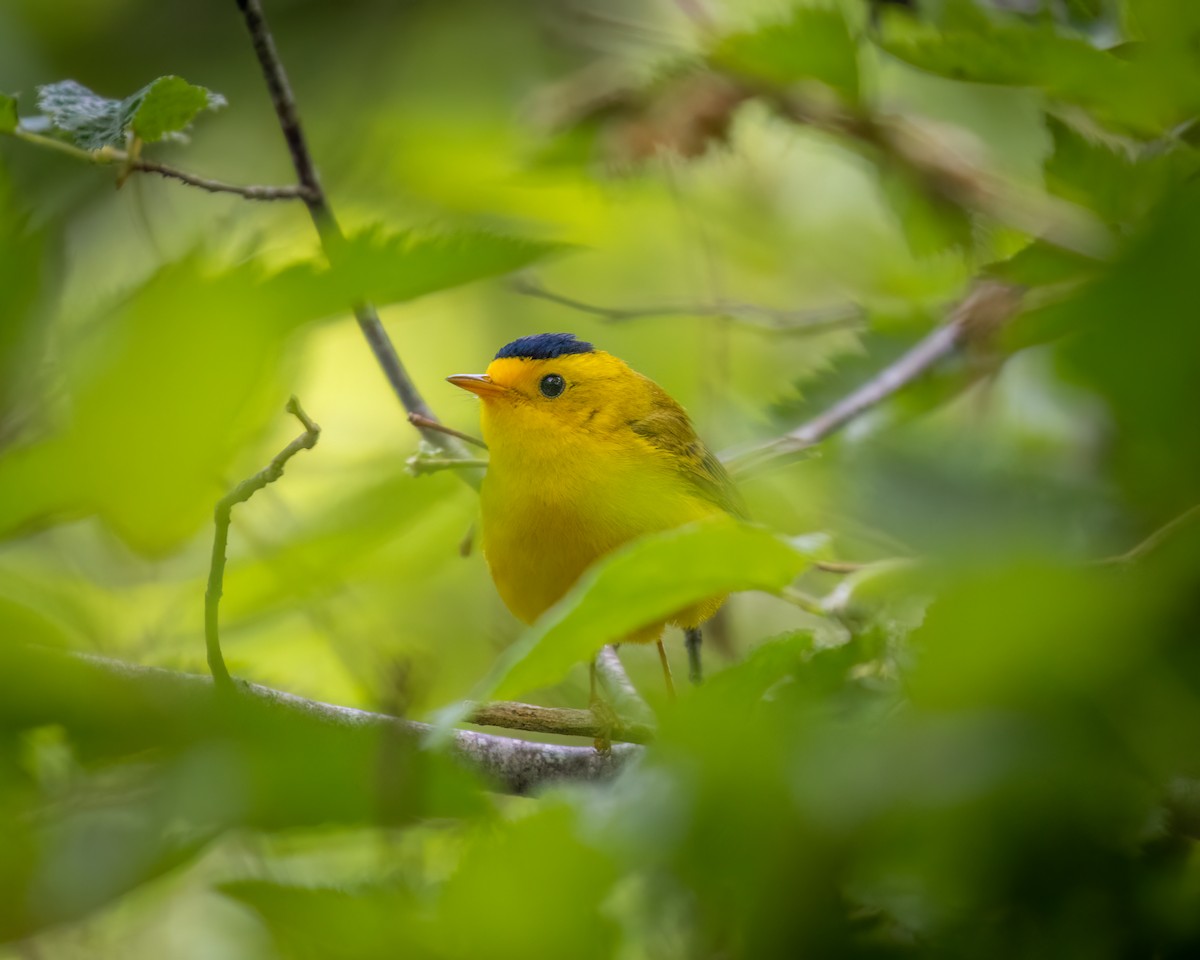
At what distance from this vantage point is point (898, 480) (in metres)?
1.34

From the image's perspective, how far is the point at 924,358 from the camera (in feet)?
9.16

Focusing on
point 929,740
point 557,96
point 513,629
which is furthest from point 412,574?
point 929,740

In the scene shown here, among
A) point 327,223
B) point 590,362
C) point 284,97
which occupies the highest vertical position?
point 284,97

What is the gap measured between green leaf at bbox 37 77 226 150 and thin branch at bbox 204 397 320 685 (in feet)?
1.58

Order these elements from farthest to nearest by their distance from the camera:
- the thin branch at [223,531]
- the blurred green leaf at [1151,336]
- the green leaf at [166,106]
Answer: the green leaf at [166,106]
the thin branch at [223,531]
the blurred green leaf at [1151,336]

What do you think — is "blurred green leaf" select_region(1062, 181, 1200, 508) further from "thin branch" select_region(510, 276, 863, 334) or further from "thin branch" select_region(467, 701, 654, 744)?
"thin branch" select_region(510, 276, 863, 334)

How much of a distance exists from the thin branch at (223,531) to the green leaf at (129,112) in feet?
1.58

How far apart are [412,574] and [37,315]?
1922 millimetres

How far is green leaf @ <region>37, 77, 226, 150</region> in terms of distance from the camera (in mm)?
1518

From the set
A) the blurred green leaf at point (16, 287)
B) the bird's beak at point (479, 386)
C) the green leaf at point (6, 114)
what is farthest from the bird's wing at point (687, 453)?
the blurred green leaf at point (16, 287)

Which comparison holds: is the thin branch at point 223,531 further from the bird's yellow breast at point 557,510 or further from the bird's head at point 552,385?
the bird's head at point 552,385

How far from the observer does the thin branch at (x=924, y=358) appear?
8.92 feet

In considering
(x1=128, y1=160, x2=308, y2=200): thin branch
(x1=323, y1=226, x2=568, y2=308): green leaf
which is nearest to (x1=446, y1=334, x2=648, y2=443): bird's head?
(x1=128, y1=160, x2=308, y2=200): thin branch

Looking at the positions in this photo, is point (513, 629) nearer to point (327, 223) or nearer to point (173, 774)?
point (327, 223)
